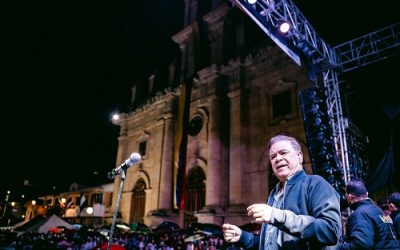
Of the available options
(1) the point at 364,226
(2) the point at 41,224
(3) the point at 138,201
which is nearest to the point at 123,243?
(2) the point at 41,224

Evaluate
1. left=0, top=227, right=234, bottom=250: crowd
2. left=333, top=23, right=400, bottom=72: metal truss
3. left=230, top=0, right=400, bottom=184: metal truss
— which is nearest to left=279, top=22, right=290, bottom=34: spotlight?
left=230, top=0, right=400, bottom=184: metal truss

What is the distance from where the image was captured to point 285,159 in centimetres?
235

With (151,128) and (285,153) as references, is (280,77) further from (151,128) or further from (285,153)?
(285,153)

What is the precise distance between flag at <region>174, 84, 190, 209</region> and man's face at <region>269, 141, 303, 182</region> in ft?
55.0

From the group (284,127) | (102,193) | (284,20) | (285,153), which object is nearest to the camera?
(285,153)

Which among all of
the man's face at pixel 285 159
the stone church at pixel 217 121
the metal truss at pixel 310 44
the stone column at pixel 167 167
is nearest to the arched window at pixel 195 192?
the stone church at pixel 217 121

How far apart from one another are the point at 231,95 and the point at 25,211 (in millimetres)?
63237

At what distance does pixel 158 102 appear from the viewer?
2641cm

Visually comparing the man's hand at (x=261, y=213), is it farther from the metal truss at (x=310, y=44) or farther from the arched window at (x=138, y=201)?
the arched window at (x=138, y=201)

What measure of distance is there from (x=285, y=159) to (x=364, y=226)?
5.96 feet

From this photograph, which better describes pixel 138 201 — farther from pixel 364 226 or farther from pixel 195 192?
pixel 364 226

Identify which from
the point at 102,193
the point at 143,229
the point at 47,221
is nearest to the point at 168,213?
the point at 143,229

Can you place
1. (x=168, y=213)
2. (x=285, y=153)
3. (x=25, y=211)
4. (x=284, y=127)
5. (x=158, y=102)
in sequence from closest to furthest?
(x=285, y=153)
(x=284, y=127)
(x=168, y=213)
(x=158, y=102)
(x=25, y=211)

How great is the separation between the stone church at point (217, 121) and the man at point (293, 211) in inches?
514
